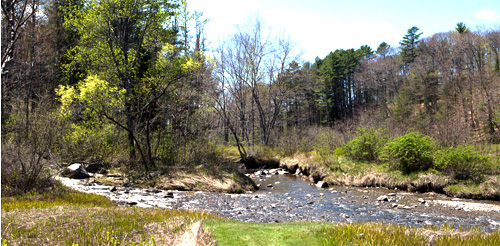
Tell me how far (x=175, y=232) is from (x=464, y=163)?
45.0ft

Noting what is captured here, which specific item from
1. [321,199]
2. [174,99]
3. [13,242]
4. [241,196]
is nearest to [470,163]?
[321,199]

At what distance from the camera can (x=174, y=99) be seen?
17594 mm

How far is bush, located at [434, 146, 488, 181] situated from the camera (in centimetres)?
1377

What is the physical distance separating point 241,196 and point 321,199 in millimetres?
3474

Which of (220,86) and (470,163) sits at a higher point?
(220,86)

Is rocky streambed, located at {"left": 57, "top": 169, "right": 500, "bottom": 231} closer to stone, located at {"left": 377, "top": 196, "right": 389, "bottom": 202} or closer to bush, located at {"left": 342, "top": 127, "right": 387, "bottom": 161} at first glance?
stone, located at {"left": 377, "top": 196, "right": 389, "bottom": 202}

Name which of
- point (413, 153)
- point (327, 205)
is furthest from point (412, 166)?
point (327, 205)

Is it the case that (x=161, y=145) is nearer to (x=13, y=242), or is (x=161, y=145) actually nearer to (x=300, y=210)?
(x=300, y=210)

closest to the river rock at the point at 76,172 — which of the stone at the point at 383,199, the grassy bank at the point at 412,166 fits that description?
the grassy bank at the point at 412,166

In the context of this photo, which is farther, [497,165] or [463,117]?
[463,117]

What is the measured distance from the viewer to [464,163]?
13969mm

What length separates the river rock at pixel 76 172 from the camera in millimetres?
14953

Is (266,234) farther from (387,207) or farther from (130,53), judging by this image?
(130,53)

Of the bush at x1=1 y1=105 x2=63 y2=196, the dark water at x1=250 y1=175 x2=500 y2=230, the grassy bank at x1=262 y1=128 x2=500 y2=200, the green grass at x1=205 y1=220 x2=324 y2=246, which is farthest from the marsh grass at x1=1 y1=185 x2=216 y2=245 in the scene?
the grassy bank at x1=262 y1=128 x2=500 y2=200
